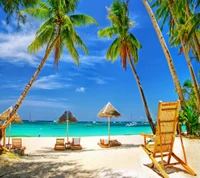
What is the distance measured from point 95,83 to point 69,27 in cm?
8190

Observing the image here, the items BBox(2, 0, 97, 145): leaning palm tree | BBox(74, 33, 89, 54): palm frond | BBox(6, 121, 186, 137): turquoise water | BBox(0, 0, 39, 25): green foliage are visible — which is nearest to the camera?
BBox(0, 0, 39, 25): green foliage

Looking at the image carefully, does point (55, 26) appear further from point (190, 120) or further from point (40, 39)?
point (190, 120)

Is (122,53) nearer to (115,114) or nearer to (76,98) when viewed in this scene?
(115,114)

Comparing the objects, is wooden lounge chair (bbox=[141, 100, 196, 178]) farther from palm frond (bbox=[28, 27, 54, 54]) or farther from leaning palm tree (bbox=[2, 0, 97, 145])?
palm frond (bbox=[28, 27, 54, 54])

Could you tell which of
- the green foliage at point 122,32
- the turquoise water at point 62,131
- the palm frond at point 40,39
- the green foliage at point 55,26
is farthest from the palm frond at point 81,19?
the turquoise water at point 62,131

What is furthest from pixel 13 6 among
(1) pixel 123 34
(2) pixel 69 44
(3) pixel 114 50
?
(3) pixel 114 50

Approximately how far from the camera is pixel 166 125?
4.71 meters

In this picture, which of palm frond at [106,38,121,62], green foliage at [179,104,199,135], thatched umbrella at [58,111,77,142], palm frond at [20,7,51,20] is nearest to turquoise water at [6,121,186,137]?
thatched umbrella at [58,111,77,142]

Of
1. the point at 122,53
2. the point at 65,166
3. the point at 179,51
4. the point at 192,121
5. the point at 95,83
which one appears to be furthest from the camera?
the point at 95,83

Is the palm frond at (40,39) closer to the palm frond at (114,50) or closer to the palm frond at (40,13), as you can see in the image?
the palm frond at (40,13)

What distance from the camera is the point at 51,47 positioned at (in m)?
11.5

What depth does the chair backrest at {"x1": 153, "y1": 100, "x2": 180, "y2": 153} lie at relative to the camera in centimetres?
461

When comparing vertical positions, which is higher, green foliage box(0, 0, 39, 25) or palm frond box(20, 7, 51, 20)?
palm frond box(20, 7, 51, 20)

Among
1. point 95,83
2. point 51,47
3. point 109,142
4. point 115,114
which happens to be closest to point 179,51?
point 115,114
